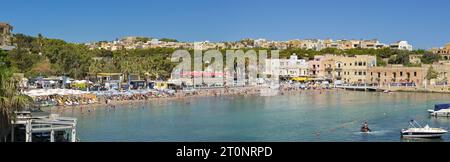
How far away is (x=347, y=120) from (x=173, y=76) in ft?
62.6

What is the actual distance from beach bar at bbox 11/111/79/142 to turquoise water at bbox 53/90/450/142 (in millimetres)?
3818

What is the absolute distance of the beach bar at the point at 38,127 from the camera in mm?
7395

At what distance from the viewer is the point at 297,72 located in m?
40.6

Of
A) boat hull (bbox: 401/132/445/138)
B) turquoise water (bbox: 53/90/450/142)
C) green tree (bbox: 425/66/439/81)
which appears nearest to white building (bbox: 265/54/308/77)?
green tree (bbox: 425/66/439/81)

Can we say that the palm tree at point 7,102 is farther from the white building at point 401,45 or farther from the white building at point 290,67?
the white building at point 401,45

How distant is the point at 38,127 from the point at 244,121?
30.5 feet

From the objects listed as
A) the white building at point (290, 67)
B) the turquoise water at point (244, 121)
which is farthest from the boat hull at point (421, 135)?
the white building at point (290, 67)

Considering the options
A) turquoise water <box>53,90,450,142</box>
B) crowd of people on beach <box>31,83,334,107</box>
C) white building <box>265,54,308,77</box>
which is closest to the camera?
turquoise water <box>53,90,450,142</box>

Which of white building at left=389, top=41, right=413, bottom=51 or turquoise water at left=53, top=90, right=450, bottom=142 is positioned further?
white building at left=389, top=41, right=413, bottom=51

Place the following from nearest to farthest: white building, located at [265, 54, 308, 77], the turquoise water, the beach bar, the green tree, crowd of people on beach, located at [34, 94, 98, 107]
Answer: the beach bar
the turquoise water
crowd of people on beach, located at [34, 94, 98, 107]
the green tree
white building, located at [265, 54, 308, 77]

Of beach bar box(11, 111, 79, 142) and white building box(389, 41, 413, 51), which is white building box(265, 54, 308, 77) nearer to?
white building box(389, 41, 413, 51)

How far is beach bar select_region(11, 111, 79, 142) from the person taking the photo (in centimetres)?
739
